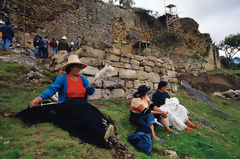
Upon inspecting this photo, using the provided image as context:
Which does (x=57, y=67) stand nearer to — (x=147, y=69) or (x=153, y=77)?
(x=147, y=69)

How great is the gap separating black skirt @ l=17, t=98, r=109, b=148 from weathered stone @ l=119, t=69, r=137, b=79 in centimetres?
361

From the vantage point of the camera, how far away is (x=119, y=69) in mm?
6660

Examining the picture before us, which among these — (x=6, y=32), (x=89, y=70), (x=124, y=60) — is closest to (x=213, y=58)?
(x=124, y=60)

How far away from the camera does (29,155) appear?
2.11 metres

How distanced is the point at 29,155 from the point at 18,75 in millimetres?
4833

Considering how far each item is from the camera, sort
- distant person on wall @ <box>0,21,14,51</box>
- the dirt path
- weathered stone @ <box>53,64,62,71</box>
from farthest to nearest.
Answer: the dirt path, distant person on wall @ <box>0,21,14,51</box>, weathered stone @ <box>53,64,62,71</box>

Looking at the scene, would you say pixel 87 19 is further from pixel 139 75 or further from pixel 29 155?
pixel 29 155

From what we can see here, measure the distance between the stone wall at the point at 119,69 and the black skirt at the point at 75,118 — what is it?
8.67 ft

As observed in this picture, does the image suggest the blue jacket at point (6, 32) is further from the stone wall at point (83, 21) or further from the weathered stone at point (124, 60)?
the weathered stone at point (124, 60)

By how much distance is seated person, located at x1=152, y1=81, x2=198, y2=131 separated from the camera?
179 inches

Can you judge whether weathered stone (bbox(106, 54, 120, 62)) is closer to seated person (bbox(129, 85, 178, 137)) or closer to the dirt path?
seated person (bbox(129, 85, 178, 137))

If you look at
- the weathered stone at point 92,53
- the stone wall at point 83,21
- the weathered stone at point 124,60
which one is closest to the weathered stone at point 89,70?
the weathered stone at point 92,53

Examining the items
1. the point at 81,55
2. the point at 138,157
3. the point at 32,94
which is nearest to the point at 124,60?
the point at 81,55

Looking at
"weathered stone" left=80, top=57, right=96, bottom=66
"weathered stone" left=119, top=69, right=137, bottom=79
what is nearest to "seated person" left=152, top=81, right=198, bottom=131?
"weathered stone" left=119, top=69, right=137, bottom=79
